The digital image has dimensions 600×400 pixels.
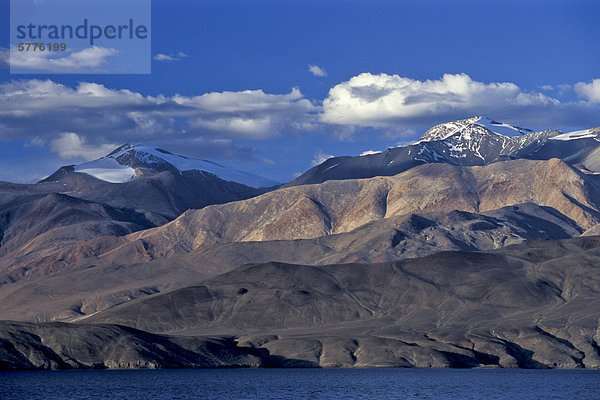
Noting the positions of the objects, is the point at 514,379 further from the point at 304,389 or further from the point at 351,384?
the point at 304,389

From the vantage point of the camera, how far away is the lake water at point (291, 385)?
460 ft

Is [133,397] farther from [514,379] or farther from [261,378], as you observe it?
[514,379]

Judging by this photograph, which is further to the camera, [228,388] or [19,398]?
[228,388]

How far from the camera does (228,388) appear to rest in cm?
15525

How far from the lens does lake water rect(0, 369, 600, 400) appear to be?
14012 centimetres

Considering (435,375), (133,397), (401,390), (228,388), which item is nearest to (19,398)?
(133,397)

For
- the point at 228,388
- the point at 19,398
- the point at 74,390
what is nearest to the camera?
the point at 19,398

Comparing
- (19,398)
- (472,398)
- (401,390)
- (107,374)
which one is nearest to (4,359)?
(107,374)

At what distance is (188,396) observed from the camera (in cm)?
13800

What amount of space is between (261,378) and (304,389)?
29.2m

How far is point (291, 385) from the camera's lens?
536 ft

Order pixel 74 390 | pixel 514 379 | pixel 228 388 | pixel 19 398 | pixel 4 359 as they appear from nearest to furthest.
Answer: pixel 19 398
pixel 74 390
pixel 228 388
pixel 514 379
pixel 4 359

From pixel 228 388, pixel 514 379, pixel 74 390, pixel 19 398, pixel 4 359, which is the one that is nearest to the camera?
pixel 19 398

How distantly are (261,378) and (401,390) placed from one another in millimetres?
37706
